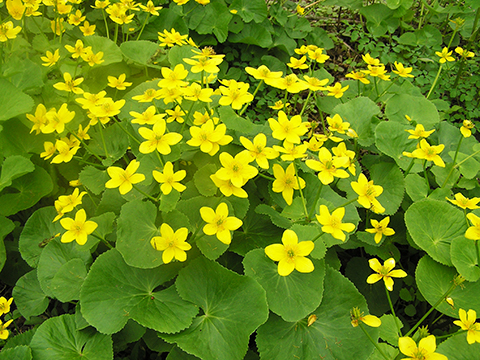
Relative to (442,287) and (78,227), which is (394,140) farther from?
(78,227)

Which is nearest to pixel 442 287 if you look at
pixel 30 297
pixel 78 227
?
pixel 78 227

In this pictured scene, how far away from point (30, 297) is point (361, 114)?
2065mm

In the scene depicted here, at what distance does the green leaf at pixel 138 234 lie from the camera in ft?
4.45

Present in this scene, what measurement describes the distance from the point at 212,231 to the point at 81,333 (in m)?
0.75

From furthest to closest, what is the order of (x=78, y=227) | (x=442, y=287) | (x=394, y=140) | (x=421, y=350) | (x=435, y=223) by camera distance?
(x=394, y=140) < (x=435, y=223) < (x=442, y=287) < (x=78, y=227) < (x=421, y=350)

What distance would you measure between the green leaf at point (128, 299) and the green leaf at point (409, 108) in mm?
1761

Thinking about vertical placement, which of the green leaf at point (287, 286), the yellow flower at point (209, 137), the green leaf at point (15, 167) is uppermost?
the yellow flower at point (209, 137)

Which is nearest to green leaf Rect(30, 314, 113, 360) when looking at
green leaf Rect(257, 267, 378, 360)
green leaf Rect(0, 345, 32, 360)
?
green leaf Rect(0, 345, 32, 360)

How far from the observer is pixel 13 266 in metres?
1.94

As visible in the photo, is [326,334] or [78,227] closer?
[78,227]

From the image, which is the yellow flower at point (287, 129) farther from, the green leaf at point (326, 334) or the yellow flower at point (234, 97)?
the green leaf at point (326, 334)

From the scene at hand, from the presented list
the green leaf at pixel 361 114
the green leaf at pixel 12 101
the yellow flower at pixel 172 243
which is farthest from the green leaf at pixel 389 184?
the green leaf at pixel 12 101

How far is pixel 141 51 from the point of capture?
89.0 inches

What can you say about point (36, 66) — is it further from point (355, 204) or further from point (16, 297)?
point (355, 204)
